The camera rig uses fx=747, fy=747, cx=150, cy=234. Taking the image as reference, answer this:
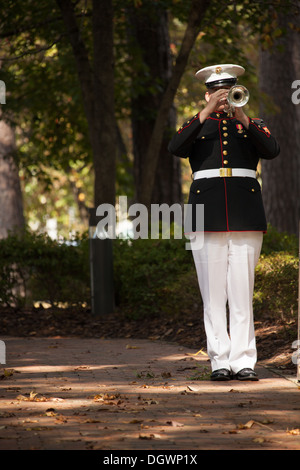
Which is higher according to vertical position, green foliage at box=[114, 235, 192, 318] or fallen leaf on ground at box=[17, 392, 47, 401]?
green foliage at box=[114, 235, 192, 318]

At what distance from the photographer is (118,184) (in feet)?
55.6

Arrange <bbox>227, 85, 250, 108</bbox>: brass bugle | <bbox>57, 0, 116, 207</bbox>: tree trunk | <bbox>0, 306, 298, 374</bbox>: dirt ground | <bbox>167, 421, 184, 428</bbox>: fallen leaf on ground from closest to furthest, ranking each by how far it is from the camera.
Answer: <bbox>167, 421, 184, 428</bbox>: fallen leaf on ground
<bbox>227, 85, 250, 108</bbox>: brass bugle
<bbox>0, 306, 298, 374</bbox>: dirt ground
<bbox>57, 0, 116, 207</bbox>: tree trunk

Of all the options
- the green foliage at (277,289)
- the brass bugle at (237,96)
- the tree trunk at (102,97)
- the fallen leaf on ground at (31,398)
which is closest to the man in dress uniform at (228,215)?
the brass bugle at (237,96)

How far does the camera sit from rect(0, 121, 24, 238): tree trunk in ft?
60.9

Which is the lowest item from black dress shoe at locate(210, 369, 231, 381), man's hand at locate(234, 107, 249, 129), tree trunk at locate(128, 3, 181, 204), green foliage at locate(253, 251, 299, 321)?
black dress shoe at locate(210, 369, 231, 381)

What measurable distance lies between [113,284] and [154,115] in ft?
12.9

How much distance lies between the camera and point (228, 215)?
585 cm

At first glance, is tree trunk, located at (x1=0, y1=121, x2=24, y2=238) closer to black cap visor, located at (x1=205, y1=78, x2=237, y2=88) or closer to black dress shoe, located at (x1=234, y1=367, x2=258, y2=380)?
black cap visor, located at (x1=205, y1=78, x2=237, y2=88)

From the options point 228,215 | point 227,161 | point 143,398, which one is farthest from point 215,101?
point 143,398

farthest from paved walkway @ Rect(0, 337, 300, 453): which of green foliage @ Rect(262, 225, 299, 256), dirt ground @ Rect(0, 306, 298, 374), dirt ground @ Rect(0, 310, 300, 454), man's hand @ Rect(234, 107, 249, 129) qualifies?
green foliage @ Rect(262, 225, 299, 256)

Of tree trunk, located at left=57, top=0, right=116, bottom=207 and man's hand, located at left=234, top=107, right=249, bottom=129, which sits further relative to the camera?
tree trunk, located at left=57, top=0, right=116, bottom=207

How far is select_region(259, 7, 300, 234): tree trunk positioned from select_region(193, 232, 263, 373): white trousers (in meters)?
9.43

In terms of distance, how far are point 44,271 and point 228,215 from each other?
213 inches

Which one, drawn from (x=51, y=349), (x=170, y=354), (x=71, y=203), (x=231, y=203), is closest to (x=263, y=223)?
(x=231, y=203)
